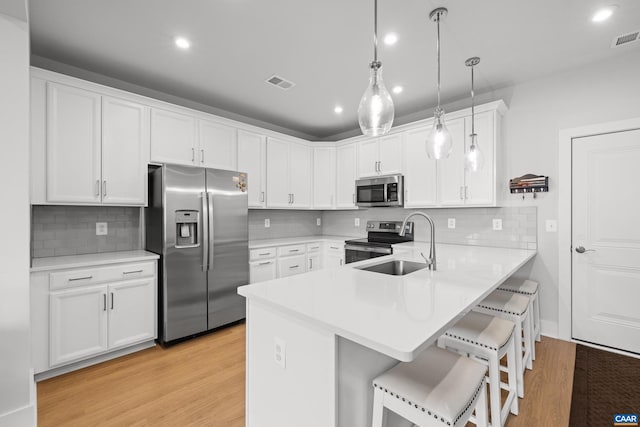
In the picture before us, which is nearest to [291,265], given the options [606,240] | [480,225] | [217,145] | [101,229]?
[217,145]

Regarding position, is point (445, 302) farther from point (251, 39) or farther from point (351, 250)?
point (351, 250)

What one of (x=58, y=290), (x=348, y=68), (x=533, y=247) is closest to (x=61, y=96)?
(x=58, y=290)

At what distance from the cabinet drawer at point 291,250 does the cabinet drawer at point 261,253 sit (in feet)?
0.37

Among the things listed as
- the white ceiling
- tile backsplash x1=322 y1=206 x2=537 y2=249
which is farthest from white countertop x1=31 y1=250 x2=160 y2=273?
tile backsplash x1=322 y1=206 x2=537 y2=249

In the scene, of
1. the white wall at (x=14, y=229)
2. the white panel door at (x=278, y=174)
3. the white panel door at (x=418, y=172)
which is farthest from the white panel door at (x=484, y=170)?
the white wall at (x=14, y=229)

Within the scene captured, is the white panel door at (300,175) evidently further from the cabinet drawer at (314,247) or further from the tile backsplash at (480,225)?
the tile backsplash at (480,225)

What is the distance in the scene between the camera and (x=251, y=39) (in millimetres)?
2324

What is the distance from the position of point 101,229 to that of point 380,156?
11.3 feet

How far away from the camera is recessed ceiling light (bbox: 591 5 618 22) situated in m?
1.98

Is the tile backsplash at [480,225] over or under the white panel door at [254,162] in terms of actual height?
under

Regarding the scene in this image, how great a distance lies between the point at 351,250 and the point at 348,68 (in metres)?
2.28

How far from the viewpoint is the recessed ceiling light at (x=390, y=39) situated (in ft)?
7.41

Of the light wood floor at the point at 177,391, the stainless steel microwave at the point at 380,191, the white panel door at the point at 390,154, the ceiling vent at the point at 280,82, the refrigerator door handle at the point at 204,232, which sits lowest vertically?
the light wood floor at the point at 177,391

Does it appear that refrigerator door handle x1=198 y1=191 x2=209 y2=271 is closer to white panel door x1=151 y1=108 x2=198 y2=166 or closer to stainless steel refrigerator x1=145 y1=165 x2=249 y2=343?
stainless steel refrigerator x1=145 y1=165 x2=249 y2=343
